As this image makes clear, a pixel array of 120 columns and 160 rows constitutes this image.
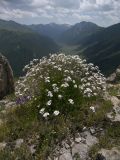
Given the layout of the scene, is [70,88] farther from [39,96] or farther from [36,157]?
[36,157]

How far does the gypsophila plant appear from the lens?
1073 cm

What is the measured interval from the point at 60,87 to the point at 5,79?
9.61 m

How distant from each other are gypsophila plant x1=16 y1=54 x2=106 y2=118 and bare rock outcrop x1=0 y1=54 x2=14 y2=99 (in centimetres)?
427

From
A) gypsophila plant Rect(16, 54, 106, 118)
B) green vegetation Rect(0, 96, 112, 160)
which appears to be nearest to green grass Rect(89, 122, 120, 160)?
green vegetation Rect(0, 96, 112, 160)

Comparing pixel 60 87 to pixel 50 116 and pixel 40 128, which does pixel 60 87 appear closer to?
pixel 50 116

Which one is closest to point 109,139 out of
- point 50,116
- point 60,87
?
point 50,116

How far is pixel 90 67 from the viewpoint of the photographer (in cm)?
1457

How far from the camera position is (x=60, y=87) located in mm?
11117

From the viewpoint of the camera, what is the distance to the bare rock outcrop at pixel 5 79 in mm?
19375

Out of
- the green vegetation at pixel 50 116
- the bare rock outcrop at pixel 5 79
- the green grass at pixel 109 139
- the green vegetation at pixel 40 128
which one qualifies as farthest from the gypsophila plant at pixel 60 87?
the bare rock outcrop at pixel 5 79

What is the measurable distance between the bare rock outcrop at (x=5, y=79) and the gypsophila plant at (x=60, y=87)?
4272mm

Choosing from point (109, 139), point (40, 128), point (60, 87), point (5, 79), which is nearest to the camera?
point (109, 139)

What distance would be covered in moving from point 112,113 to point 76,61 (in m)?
4.08

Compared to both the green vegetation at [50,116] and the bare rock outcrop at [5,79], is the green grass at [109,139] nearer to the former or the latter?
the green vegetation at [50,116]
